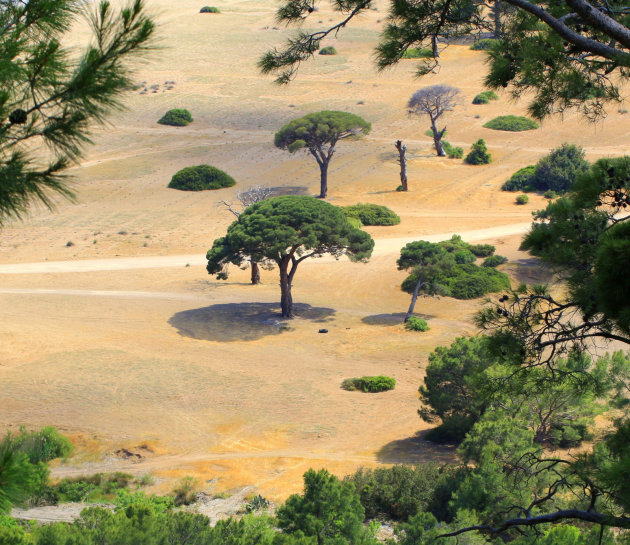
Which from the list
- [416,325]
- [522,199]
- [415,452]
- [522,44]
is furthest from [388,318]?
[522,44]

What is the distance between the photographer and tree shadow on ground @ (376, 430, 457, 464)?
15.6m

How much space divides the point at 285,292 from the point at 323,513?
16.1 metres

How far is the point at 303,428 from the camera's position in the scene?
17.4 m

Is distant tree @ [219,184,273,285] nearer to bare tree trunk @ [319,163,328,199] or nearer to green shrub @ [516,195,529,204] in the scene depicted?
bare tree trunk @ [319,163,328,199]

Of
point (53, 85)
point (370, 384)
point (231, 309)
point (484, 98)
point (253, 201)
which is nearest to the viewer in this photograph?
point (53, 85)

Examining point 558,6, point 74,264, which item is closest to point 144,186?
point 74,264

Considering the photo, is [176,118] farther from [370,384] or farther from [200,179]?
[370,384]

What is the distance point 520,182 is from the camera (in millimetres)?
45750

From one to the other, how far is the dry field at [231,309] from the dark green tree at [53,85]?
28 cm

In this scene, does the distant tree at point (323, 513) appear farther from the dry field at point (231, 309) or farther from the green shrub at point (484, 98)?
the green shrub at point (484, 98)

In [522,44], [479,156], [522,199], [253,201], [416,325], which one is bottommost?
[416,325]

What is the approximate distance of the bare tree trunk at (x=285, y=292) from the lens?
85.3ft

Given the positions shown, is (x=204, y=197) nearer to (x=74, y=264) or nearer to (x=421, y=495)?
(x=74, y=264)

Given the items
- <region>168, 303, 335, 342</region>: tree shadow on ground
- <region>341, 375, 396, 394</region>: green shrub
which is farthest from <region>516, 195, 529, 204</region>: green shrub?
<region>341, 375, 396, 394</region>: green shrub
